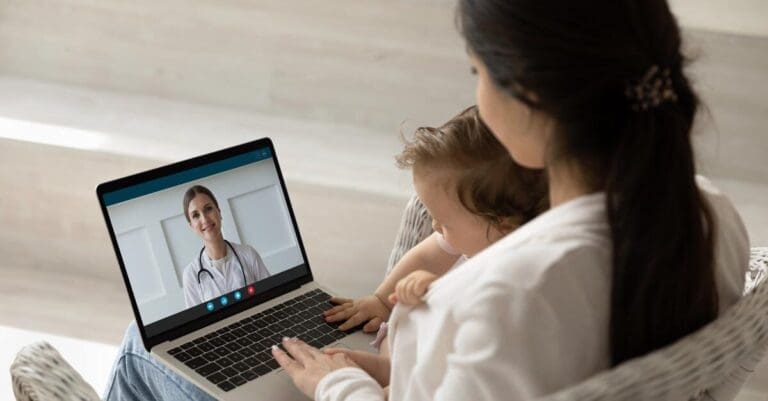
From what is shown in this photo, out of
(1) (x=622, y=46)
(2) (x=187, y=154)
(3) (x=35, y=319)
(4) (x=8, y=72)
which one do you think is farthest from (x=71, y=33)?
(1) (x=622, y=46)

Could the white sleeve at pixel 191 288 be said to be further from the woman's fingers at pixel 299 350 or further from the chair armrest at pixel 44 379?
the chair armrest at pixel 44 379

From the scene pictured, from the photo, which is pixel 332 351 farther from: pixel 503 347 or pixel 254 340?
pixel 503 347

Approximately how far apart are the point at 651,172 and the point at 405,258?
2.33 feet

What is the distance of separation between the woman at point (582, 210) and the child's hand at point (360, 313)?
0.52 metres

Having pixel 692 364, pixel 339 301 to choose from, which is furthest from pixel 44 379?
pixel 692 364

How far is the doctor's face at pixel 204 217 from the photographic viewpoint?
4.94ft

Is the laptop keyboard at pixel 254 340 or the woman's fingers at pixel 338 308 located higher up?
the laptop keyboard at pixel 254 340

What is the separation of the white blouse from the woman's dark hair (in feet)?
0.06

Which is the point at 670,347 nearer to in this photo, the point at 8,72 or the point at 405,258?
the point at 405,258

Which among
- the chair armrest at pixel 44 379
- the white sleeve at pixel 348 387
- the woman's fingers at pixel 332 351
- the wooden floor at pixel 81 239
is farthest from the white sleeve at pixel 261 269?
the wooden floor at pixel 81 239

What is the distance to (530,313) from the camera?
0.92 metres

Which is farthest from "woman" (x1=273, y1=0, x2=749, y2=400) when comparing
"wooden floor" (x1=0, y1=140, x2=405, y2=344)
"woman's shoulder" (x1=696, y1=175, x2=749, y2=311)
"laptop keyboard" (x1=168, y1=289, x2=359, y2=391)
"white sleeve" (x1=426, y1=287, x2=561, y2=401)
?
"wooden floor" (x1=0, y1=140, x2=405, y2=344)

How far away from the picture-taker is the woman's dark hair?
0.92 meters

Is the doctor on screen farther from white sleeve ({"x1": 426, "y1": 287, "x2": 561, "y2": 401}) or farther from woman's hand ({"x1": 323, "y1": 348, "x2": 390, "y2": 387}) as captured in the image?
white sleeve ({"x1": 426, "y1": 287, "x2": 561, "y2": 401})
